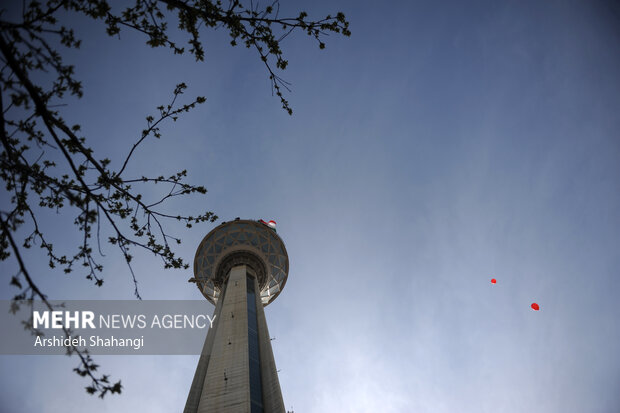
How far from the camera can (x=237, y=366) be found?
950 inches

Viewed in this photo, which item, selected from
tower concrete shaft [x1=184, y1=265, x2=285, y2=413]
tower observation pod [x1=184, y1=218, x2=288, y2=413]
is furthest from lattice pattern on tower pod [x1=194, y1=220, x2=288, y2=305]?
tower concrete shaft [x1=184, y1=265, x2=285, y2=413]

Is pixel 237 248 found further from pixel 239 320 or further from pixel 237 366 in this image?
pixel 237 366

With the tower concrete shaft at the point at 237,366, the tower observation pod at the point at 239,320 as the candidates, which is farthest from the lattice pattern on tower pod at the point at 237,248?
the tower concrete shaft at the point at 237,366

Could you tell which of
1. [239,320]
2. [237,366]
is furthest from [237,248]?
[237,366]

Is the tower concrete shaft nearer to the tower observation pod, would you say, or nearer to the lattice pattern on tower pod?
the tower observation pod

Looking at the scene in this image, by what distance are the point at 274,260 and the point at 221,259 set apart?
6.83m

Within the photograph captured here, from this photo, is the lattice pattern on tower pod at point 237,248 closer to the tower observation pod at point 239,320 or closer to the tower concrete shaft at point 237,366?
the tower observation pod at point 239,320

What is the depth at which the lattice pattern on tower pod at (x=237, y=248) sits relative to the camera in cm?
4159

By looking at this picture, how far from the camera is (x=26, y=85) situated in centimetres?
478

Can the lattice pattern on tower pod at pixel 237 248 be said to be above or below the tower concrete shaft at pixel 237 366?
above

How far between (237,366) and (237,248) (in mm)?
18711

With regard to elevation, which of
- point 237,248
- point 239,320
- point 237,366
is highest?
point 237,248

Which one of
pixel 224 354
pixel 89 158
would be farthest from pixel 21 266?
pixel 224 354

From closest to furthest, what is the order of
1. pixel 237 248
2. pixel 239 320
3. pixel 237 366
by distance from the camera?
pixel 237 366, pixel 239 320, pixel 237 248
